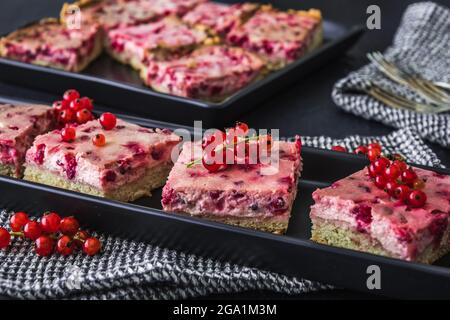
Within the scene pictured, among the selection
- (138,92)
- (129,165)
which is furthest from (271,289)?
(138,92)

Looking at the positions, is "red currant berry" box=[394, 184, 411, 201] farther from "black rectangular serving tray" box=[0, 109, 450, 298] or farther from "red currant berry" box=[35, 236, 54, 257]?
"red currant berry" box=[35, 236, 54, 257]

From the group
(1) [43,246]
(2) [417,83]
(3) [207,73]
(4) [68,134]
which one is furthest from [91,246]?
(2) [417,83]

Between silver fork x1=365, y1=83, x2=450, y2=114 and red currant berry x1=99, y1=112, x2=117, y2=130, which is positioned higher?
red currant berry x1=99, y1=112, x2=117, y2=130

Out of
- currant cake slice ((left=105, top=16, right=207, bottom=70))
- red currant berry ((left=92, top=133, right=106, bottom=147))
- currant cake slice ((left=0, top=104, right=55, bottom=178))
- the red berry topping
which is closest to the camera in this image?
red currant berry ((left=92, top=133, right=106, bottom=147))

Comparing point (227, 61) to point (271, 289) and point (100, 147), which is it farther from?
point (271, 289)

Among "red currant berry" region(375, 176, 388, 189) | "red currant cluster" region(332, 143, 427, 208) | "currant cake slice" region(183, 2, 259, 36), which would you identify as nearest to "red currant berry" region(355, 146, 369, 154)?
"red currant cluster" region(332, 143, 427, 208)

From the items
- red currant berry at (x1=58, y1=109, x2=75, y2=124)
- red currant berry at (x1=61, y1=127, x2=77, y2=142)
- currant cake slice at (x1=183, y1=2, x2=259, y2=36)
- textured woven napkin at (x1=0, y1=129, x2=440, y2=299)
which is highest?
red currant berry at (x1=61, y1=127, x2=77, y2=142)

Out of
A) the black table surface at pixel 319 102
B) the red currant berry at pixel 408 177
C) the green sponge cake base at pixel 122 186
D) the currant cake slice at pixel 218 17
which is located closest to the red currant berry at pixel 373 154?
the red currant berry at pixel 408 177
